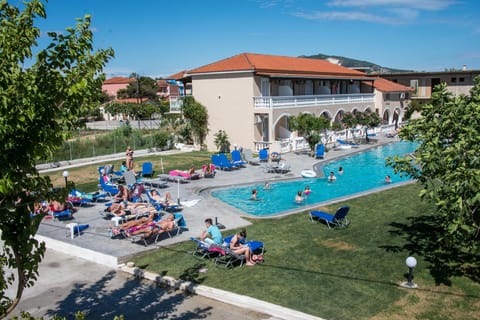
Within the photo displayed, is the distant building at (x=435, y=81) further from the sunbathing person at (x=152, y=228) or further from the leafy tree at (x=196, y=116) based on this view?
the sunbathing person at (x=152, y=228)

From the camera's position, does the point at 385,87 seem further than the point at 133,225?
Yes

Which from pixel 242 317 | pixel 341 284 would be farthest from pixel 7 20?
pixel 341 284

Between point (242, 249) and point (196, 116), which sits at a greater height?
point (196, 116)

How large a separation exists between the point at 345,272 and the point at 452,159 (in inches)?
146

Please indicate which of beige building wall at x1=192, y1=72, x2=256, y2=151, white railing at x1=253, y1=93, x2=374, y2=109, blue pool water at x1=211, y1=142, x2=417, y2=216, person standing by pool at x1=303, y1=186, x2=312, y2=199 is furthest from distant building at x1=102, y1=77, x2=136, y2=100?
person standing by pool at x1=303, y1=186, x2=312, y2=199

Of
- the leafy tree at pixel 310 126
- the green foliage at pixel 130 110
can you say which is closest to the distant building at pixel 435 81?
the leafy tree at pixel 310 126

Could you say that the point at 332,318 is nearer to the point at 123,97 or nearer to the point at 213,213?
the point at 213,213

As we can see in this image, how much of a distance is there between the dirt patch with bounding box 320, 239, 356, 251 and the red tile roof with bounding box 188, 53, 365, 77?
838 inches

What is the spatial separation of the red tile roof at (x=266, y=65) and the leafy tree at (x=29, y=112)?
1079 inches

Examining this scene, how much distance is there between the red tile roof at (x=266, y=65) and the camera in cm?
3387

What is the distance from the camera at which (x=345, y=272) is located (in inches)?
416

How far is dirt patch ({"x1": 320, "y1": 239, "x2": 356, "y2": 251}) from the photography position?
40.5 feet

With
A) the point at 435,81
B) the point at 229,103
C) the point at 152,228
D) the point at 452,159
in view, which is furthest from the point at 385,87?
the point at 452,159

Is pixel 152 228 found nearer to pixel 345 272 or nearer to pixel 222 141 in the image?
pixel 345 272
